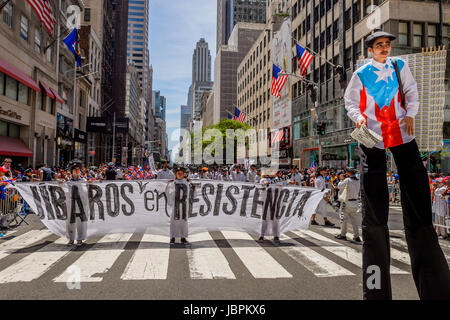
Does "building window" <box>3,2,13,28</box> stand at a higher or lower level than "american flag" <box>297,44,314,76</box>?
higher

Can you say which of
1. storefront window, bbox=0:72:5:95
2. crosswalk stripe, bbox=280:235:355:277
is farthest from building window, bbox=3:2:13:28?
crosswalk stripe, bbox=280:235:355:277

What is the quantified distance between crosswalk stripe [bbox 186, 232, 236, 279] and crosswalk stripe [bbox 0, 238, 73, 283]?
96.1 inches

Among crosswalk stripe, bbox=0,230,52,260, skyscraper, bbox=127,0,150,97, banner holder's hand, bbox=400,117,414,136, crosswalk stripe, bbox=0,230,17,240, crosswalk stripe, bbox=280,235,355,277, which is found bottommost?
crosswalk stripe, bbox=0,230,17,240

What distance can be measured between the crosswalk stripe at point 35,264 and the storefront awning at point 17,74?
61.6 ft

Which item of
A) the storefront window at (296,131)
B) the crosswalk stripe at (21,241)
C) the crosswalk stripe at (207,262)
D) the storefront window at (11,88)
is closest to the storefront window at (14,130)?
the storefront window at (11,88)

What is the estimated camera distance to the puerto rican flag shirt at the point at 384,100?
10.1 feet

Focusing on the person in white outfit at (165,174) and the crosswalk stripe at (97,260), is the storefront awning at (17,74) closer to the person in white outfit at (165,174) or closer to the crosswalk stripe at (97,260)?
the person in white outfit at (165,174)

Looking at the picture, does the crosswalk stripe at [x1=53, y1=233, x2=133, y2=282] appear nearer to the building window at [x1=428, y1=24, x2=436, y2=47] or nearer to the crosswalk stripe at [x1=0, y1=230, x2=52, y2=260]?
the crosswalk stripe at [x1=0, y1=230, x2=52, y2=260]

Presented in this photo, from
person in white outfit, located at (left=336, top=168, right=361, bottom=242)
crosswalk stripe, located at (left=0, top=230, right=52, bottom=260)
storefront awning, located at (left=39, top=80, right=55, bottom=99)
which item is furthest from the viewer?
storefront awning, located at (left=39, top=80, right=55, bottom=99)

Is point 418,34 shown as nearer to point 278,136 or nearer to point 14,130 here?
point 278,136

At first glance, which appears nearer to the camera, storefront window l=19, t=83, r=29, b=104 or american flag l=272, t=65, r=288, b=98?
storefront window l=19, t=83, r=29, b=104

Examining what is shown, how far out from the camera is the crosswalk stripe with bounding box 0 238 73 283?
16.3 ft

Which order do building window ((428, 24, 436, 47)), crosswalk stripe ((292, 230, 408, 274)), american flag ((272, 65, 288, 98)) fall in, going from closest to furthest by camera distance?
1. crosswalk stripe ((292, 230, 408, 274))
2. building window ((428, 24, 436, 47))
3. american flag ((272, 65, 288, 98))

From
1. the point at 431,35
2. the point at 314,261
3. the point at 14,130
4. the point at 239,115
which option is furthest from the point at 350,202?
the point at 239,115
